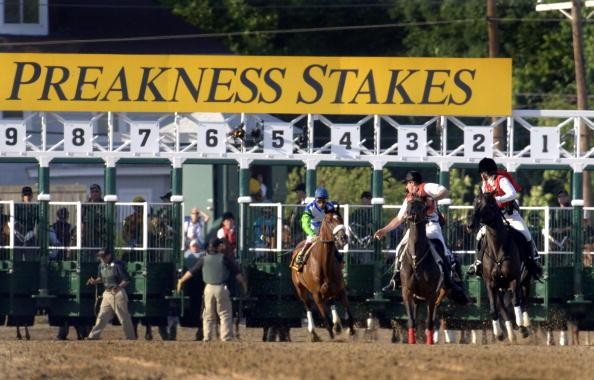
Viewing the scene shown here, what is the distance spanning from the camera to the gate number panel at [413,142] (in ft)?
93.4

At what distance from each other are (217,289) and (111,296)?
61.3 inches

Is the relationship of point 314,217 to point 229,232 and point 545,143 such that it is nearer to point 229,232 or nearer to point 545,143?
point 229,232

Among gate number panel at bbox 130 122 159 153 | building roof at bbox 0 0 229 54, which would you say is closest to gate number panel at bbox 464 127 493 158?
gate number panel at bbox 130 122 159 153

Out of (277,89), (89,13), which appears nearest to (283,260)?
(277,89)

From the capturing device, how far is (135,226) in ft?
93.2

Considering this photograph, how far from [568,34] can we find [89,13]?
41.0ft

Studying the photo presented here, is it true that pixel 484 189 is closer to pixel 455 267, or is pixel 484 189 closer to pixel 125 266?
pixel 455 267

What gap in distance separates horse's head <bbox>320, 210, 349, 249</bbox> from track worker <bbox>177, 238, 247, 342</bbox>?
204 cm

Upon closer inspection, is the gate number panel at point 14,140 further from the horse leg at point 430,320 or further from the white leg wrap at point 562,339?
the white leg wrap at point 562,339

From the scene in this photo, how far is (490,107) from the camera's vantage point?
28.4 m

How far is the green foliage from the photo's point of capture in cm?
4456

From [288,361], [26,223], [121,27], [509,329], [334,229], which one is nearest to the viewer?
[288,361]

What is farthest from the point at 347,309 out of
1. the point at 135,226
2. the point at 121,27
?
the point at 121,27

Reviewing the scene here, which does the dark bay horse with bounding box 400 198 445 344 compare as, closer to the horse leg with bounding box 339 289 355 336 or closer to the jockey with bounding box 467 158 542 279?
the jockey with bounding box 467 158 542 279
